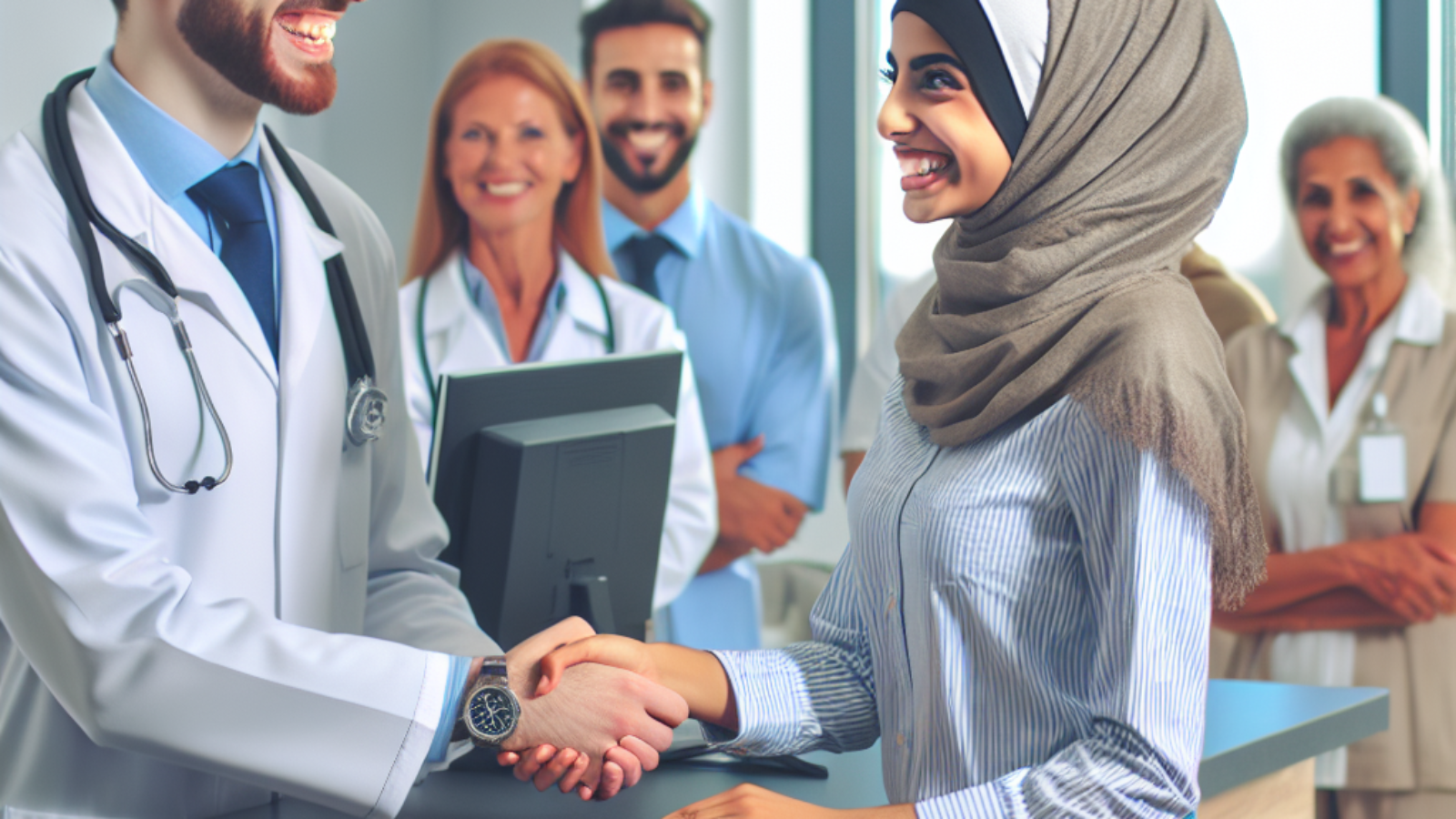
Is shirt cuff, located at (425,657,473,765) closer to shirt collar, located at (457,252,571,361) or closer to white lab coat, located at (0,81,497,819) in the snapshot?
white lab coat, located at (0,81,497,819)

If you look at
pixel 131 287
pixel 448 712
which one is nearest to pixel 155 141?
pixel 131 287

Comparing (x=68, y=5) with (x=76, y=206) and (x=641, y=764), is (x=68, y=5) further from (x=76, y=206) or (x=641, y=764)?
(x=641, y=764)

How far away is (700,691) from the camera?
4.23 ft

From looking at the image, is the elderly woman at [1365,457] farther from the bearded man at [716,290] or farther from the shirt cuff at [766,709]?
the shirt cuff at [766,709]

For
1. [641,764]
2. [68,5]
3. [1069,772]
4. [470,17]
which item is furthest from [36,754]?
[470,17]

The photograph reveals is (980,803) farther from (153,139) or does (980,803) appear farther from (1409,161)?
(1409,161)

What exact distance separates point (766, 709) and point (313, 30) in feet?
3.18

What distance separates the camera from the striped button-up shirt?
97 centimetres

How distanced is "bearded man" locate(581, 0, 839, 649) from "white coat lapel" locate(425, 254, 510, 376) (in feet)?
1.54

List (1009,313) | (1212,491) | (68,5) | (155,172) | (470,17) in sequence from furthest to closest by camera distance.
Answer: (470,17)
(68,5)
(155,172)
(1009,313)
(1212,491)

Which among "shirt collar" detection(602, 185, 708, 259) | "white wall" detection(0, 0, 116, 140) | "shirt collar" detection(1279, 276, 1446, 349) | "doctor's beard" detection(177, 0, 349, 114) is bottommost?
"shirt collar" detection(1279, 276, 1446, 349)

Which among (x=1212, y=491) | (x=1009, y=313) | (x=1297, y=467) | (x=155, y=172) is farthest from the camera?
(x=1297, y=467)

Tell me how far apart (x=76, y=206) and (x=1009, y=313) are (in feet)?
3.04

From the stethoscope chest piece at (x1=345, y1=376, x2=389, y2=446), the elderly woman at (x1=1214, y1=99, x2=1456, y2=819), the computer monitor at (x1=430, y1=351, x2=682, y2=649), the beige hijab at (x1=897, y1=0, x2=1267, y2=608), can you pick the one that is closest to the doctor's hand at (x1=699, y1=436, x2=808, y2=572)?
the elderly woman at (x1=1214, y1=99, x2=1456, y2=819)
